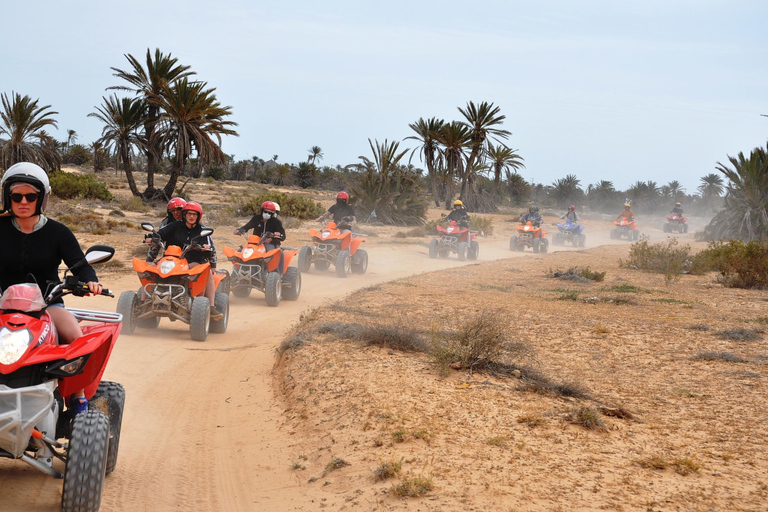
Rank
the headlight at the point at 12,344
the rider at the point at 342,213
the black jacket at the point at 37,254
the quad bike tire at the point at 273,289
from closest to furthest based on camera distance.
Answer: the headlight at the point at 12,344, the black jacket at the point at 37,254, the quad bike tire at the point at 273,289, the rider at the point at 342,213

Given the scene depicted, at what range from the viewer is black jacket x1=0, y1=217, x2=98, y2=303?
430cm

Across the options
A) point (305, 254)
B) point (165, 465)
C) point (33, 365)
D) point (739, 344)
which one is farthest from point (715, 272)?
point (33, 365)

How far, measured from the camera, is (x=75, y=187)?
32.3 meters

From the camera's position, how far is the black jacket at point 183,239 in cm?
979

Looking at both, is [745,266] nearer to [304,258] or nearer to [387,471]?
[304,258]

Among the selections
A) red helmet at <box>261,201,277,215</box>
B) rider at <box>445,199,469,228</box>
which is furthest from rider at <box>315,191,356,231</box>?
rider at <box>445,199,469,228</box>

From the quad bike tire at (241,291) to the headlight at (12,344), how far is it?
31.6ft

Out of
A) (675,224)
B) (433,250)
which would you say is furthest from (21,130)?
(675,224)

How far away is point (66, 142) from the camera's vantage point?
72.4m

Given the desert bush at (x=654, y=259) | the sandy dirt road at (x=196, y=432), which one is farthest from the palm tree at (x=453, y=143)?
the sandy dirt road at (x=196, y=432)

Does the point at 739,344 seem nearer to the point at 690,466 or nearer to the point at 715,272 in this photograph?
the point at 690,466

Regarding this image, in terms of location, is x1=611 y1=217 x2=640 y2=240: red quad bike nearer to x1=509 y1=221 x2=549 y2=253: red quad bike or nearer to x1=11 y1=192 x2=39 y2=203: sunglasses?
x1=509 y1=221 x2=549 y2=253: red quad bike

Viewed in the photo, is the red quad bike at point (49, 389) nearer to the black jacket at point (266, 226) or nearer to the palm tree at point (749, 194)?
the black jacket at point (266, 226)

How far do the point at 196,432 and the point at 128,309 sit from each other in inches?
152
